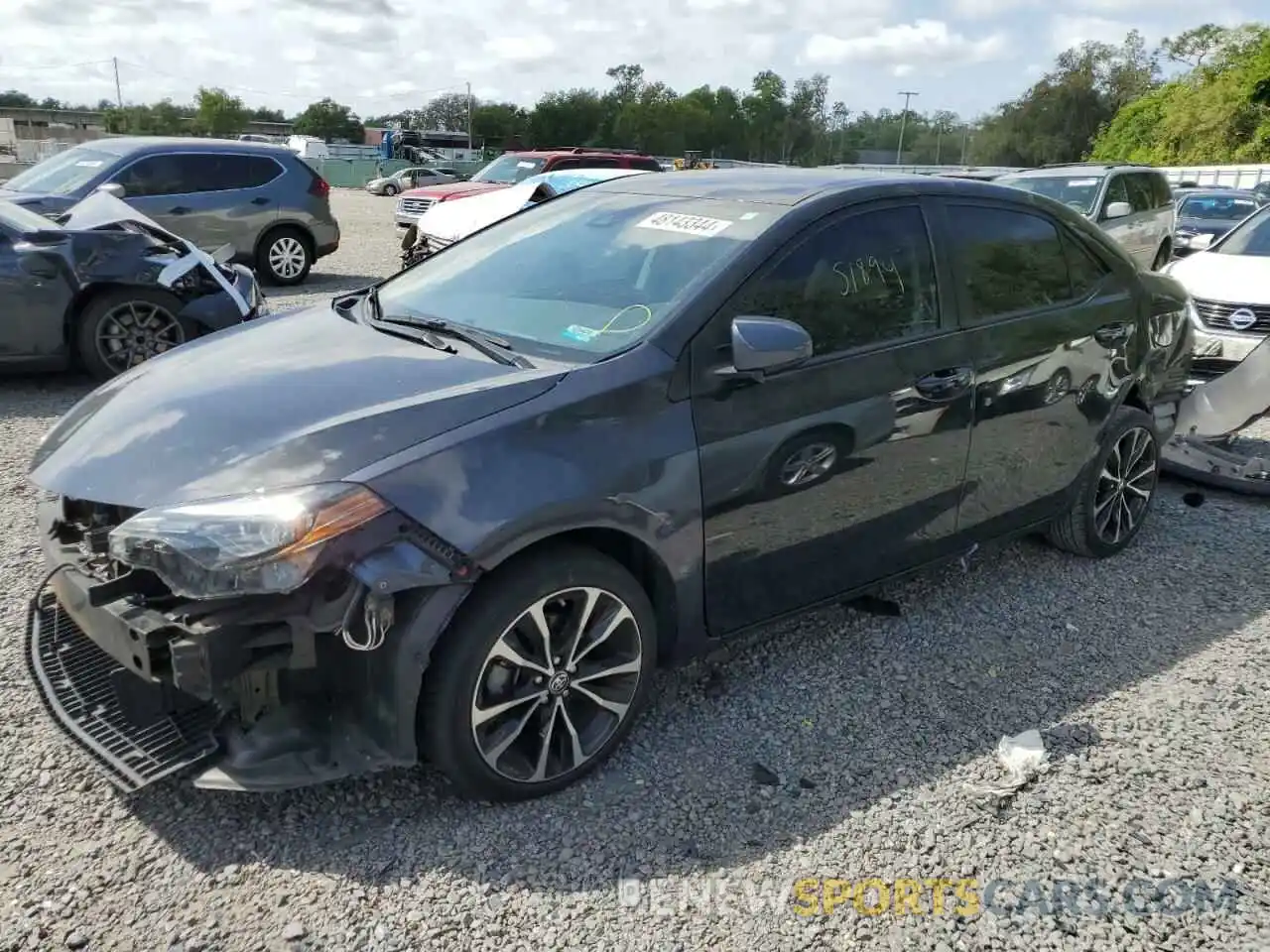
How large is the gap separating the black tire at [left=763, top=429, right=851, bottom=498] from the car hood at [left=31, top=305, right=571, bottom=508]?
2.42ft

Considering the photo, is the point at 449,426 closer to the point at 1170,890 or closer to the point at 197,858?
the point at 197,858

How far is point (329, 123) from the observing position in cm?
9181

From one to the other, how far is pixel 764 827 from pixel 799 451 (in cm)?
113

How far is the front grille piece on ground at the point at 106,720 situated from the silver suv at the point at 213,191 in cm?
808

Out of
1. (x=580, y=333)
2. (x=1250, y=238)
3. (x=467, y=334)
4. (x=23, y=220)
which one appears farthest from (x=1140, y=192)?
(x=23, y=220)

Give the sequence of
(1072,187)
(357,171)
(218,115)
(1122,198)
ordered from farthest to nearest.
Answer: (218,115) < (357,171) < (1122,198) < (1072,187)

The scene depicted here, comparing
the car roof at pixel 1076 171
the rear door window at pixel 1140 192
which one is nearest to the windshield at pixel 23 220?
the car roof at pixel 1076 171

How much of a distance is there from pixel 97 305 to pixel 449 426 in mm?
5649

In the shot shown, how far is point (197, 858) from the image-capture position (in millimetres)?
2574

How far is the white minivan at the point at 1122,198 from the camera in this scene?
1166 centimetres

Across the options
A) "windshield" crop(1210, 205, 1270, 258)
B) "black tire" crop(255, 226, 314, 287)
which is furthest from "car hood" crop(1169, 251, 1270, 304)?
"black tire" crop(255, 226, 314, 287)

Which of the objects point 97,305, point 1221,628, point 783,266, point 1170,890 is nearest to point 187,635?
point 783,266

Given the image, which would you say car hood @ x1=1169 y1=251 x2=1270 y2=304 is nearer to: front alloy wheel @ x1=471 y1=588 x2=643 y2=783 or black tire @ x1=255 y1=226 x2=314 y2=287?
front alloy wheel @ x1=471 y1=588 x2=643 y2=783

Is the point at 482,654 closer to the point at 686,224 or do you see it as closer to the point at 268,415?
the point at 268,415
